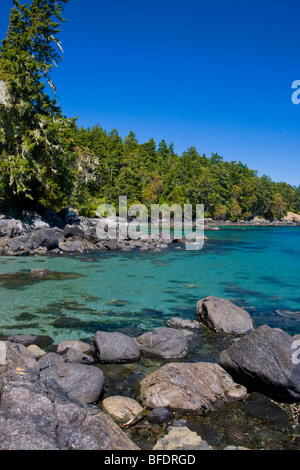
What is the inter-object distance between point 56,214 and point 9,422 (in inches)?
1474

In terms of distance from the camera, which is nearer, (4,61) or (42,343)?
(42,343)

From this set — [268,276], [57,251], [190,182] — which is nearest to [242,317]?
[268,276]

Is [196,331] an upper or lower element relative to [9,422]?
lower

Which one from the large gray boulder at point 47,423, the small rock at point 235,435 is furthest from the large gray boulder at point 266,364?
the large gray boulder at point 47,423

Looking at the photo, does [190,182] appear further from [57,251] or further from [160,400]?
[160,400]

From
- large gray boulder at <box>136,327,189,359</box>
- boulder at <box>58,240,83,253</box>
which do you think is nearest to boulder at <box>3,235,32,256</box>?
boulder at <box>58,240,83,253</box>

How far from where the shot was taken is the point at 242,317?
38.4 feet

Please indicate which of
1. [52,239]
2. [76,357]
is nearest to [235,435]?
[76,357]

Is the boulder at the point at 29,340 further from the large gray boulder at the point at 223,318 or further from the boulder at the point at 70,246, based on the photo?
the boulder at the point at 70,246

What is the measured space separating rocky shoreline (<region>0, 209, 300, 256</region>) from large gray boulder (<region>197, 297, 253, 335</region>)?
19210 millimetres

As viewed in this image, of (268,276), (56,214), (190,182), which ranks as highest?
(190,182)

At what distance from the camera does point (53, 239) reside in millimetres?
30250

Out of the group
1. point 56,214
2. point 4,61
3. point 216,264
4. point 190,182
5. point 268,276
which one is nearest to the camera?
point 268,276

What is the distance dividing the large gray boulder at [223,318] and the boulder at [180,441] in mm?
5814
